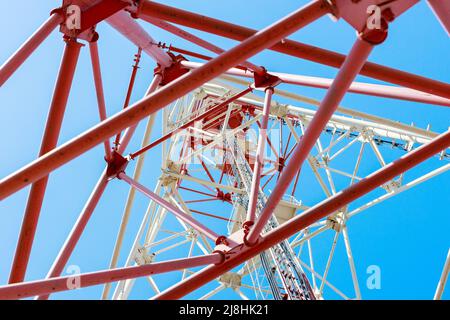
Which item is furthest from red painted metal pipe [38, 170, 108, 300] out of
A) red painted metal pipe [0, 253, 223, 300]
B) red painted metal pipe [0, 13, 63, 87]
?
red painted metal pipe [0, 13, 63, 87]

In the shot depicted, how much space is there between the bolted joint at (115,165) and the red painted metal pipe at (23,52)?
3.33 meters

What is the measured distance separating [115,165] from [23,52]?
138 inches

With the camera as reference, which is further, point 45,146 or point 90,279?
point 45,146

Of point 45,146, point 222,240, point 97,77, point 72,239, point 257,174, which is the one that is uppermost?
point 97,77

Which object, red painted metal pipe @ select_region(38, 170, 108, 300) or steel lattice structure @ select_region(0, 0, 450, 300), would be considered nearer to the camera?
steel lattice structure @ select_region(0, 0, 450, 300)

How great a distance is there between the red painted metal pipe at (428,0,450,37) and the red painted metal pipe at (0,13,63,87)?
5.33m

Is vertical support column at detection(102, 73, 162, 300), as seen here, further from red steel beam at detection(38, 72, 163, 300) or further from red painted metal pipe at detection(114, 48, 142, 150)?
red steel beam at detection(38, 72, 163, 300)

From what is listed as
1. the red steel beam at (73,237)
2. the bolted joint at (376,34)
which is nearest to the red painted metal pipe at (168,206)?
the red steel beam at (73,237)

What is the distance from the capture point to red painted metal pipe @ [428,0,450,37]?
6089mm

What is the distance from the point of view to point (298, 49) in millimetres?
8516

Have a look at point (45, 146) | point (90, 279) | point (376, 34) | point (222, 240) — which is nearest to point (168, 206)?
point (222, 240)

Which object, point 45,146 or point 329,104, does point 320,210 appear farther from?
point 45,146

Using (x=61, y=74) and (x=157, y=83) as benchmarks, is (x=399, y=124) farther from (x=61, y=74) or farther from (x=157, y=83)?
(x=61, y=74)

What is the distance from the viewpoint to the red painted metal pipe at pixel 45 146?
7859 millimetres
